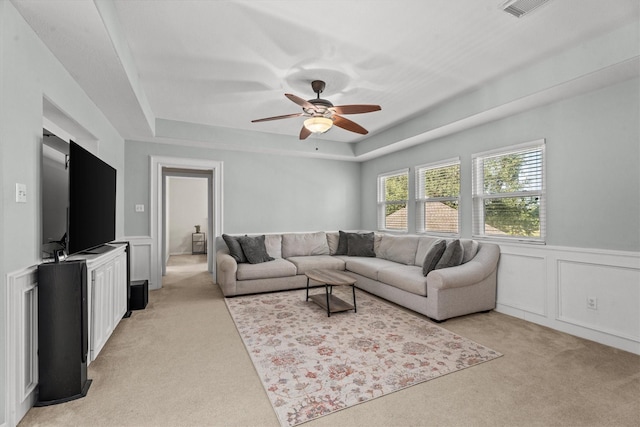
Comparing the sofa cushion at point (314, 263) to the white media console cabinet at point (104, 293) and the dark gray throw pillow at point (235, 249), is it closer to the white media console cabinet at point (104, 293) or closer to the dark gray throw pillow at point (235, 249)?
the dark gray throw pillow at point (235, 249)

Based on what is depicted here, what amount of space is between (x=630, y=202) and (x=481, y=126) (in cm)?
181

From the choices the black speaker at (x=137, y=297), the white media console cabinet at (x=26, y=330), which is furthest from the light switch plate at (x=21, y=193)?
the black speaker at (x=137, y=297)

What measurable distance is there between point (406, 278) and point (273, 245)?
2579mm

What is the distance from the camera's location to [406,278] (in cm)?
372

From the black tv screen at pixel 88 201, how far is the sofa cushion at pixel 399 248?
3912 millimetres

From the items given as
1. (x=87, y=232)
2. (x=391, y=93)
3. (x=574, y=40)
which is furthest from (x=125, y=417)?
(x=574, y=40)

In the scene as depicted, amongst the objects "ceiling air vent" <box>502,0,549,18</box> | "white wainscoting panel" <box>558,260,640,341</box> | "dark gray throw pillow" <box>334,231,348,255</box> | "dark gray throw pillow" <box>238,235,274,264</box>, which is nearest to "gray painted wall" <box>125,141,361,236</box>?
"dark gray throw pillow" <box>334,231,348,255</box>

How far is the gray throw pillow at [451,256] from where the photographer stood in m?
3.63

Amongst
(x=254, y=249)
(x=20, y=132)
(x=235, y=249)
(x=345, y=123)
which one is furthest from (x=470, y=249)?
Answer: (x=20, y=132)

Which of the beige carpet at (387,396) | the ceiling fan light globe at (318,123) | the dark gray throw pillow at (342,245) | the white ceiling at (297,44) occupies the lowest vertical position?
the beige carpet at (387,396)

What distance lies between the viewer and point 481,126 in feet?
13.2

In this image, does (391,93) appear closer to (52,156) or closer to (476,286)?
(476,286)

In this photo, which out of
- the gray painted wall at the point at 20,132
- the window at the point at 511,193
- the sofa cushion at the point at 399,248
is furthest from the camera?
the sofa cushion at the point at 399,248

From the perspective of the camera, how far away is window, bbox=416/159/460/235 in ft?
14.7
